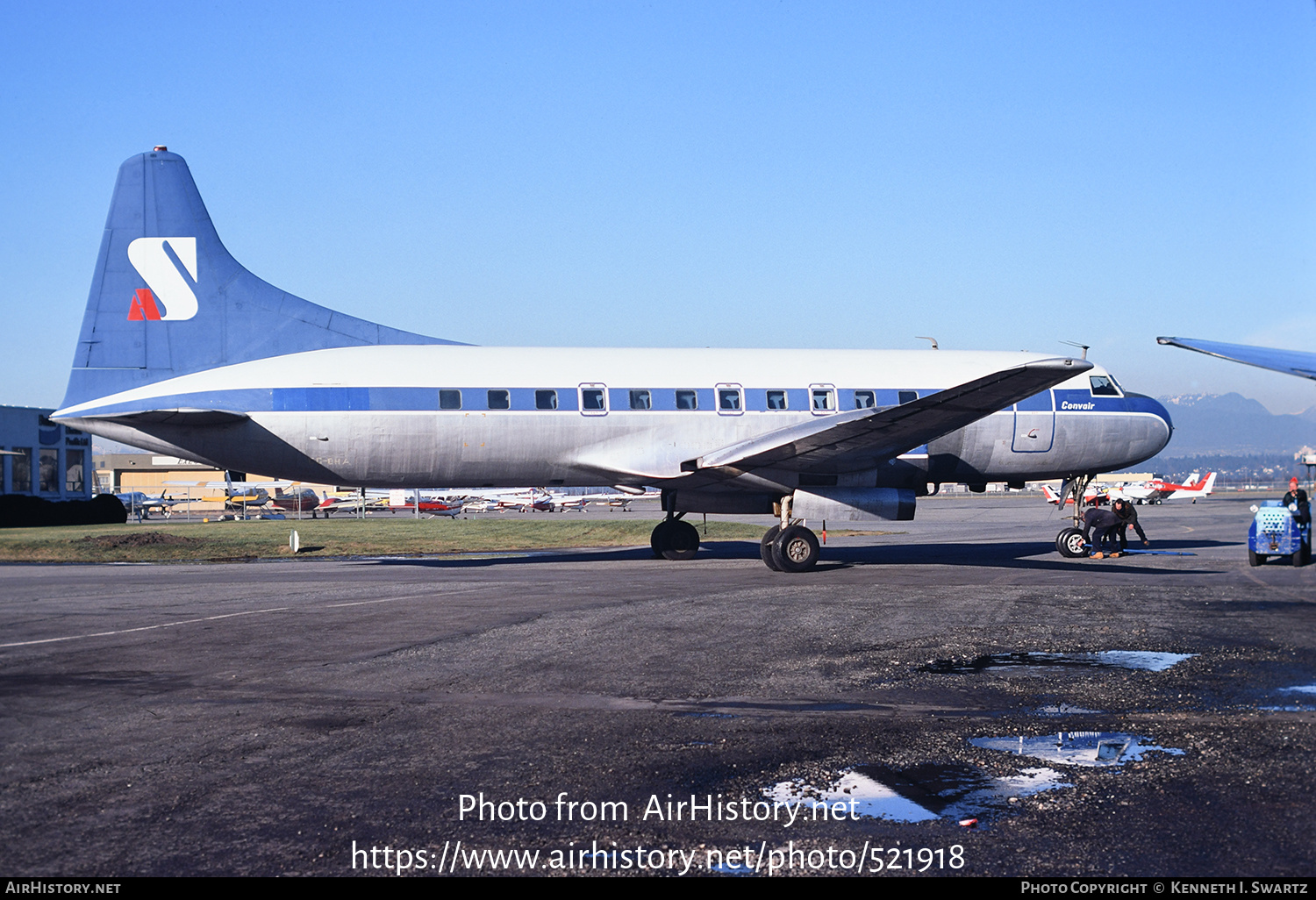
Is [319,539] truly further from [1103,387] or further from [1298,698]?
[1298,698]

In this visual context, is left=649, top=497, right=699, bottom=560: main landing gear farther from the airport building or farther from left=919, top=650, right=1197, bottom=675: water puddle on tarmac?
the airport building

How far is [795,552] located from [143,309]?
605 inches

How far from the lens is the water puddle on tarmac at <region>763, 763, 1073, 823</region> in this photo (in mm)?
5754

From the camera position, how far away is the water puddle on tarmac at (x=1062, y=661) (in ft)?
33.9

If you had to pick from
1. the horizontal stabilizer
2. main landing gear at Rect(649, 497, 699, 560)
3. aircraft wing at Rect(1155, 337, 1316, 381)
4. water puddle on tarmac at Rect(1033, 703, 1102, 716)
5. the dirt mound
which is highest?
the horizontal stabilizer

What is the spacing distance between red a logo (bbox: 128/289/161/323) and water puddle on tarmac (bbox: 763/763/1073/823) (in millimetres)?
20600

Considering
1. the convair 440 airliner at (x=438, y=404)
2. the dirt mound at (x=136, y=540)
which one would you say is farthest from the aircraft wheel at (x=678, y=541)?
the dirt mound at (x=136, y=540)

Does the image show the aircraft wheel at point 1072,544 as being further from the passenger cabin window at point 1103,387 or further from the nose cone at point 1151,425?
the passenger cabin window at point 1103,387

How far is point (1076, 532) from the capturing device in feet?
90.3

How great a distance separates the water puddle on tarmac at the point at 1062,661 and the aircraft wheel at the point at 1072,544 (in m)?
16.7

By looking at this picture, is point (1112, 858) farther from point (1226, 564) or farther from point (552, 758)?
point (1226, 564)

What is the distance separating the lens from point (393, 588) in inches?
718

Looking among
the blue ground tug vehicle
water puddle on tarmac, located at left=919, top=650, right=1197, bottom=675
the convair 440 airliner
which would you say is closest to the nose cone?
the blue ground tug vehicle
